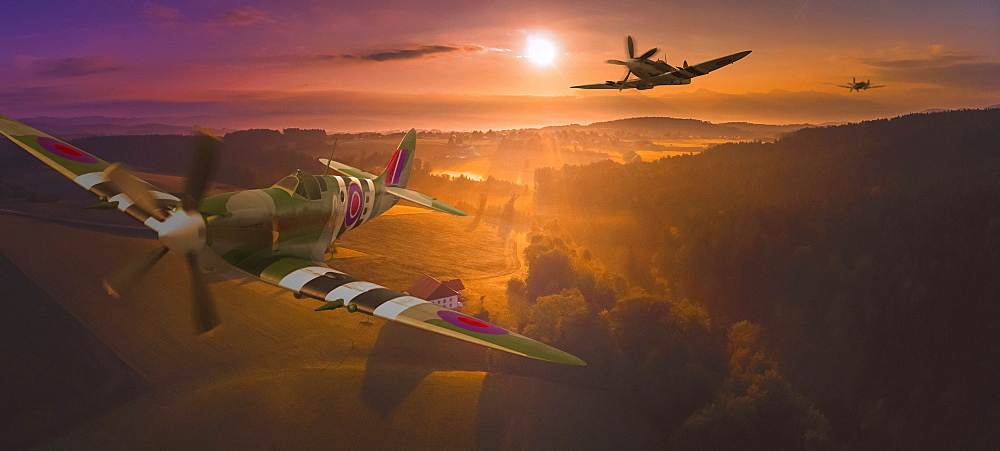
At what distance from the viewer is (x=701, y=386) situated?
96.8ft

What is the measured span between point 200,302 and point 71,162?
1057cm

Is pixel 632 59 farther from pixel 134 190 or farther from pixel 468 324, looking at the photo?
pixel 134 190

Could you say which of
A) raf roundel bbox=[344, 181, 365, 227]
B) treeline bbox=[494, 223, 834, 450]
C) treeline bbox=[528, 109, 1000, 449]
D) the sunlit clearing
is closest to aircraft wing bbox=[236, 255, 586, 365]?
raf roundel bbox=[344, 181, 365, 227]

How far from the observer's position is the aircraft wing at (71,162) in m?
15.0

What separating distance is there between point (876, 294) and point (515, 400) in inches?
1400

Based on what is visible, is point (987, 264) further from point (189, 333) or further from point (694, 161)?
point (189, 333)

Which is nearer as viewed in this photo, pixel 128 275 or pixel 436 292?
pixel 128 275

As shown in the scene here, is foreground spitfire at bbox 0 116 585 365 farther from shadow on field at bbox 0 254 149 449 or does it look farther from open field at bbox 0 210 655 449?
shadow on field at bbox 0 254 149 449

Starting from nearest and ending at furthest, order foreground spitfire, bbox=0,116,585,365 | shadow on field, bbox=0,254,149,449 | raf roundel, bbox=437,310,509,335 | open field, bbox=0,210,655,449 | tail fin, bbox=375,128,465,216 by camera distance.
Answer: raf roundel, bbox=437,310,509,335 < foreground spitfire, bbox=0,116,585,365 < tail fin, bbox=375,128,465,216 < open field, bbox=0,210,655,449 < shadow on field, bbox=0,254,149,449

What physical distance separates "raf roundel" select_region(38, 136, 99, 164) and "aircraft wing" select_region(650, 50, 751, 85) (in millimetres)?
20634

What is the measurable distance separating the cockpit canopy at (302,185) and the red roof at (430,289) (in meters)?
20.4

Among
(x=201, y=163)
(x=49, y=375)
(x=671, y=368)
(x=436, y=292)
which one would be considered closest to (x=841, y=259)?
(x=671, y=368)

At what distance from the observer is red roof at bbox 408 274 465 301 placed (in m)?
35.2

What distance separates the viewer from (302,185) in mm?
14945
